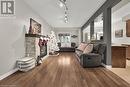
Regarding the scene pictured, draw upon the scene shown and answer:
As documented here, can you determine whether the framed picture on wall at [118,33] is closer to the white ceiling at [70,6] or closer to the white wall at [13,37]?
the white ceiling at [70,6]

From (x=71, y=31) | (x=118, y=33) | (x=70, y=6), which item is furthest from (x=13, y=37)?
(x=71, y=31)

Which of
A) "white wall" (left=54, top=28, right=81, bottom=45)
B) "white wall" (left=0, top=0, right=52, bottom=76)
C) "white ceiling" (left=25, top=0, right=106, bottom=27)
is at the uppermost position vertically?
"white ceiling" (left=25, top=0, right=106, bottom=27)

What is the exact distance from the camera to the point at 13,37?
4176 mm

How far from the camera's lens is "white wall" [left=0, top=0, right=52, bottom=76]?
142 inches

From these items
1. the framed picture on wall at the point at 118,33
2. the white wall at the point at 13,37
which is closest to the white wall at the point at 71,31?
the framed picture on wall at the point at 118,33

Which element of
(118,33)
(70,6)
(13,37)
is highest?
(70,6)

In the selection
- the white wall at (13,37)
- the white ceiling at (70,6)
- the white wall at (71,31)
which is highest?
the white ceiling at (70,6)

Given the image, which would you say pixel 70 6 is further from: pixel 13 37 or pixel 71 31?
pixel 71 31

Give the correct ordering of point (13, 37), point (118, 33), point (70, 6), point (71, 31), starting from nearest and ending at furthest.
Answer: point (13, 37) → point (70, 6) → point (118, 33) → point (71, 31)

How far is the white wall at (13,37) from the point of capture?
3604mm

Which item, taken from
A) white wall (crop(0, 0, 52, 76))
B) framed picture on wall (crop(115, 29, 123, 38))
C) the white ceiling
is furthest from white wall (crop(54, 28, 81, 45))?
white wall (crop(0, 0, 52, 76))

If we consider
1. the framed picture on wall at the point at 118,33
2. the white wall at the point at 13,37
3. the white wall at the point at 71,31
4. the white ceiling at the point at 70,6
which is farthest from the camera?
the white wall at the point at 71,31

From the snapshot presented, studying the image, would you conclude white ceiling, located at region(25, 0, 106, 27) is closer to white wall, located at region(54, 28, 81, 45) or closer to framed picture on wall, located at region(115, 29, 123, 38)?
framed picture on wall, located at region(115, 29, 123, 38)

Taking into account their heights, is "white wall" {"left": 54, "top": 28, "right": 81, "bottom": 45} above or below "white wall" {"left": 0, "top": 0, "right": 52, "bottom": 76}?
above
